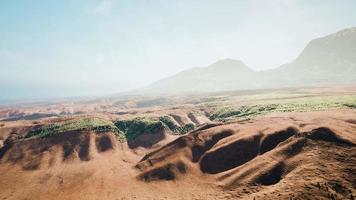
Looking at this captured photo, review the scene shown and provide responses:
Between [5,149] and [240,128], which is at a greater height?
[240,128]

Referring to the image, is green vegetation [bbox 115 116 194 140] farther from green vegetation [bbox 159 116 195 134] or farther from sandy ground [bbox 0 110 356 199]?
sandy ground [bbox 0 110 356 199]

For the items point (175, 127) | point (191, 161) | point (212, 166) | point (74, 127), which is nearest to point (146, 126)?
point (175, 127)

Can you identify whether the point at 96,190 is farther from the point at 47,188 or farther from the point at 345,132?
the point at 345,132

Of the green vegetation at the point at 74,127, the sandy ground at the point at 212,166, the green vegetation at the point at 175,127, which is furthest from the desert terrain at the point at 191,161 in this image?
the green vegetation at the point at 175,127

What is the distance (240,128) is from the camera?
1695 inches

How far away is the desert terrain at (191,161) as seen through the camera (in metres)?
27.6

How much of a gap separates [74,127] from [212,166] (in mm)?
37132

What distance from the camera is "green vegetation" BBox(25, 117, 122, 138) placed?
5978 cm

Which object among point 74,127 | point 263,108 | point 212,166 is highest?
point 263,108

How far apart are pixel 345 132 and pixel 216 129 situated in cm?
1932

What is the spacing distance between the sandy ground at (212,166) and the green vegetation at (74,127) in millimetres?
5556

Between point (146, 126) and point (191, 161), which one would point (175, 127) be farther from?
point (191, 161)

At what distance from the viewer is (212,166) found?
122 feet

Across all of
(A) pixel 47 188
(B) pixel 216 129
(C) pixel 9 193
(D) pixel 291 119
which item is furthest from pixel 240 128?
(C) pixel 9 193
